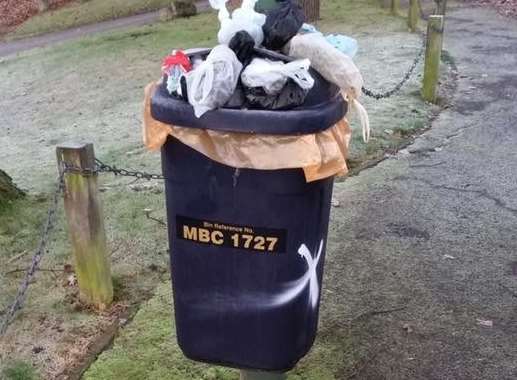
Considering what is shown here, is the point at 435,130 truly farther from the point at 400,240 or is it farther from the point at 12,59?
the point at 12,59

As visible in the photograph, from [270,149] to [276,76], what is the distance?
0.74 ft

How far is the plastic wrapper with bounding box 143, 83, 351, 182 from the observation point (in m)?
1.97

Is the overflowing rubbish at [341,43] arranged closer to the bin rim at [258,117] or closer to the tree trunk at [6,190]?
the bin rim at [258,117]

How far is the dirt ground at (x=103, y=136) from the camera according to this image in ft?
10.7

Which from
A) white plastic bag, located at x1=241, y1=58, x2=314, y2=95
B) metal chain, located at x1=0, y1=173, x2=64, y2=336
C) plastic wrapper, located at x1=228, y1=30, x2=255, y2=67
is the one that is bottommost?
metal chain, located at x1=0, y1=173, x2=64, y2=336

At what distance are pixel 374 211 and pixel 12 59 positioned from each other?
10.9m

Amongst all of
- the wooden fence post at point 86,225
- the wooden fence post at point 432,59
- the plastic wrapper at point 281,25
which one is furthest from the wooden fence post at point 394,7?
the plastic wrapper at point 281,25

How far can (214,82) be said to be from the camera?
1.92m

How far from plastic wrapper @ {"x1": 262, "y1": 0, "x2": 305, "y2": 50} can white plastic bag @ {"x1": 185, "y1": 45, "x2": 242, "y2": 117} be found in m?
0.23

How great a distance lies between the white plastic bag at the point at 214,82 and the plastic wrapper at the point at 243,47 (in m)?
0.05

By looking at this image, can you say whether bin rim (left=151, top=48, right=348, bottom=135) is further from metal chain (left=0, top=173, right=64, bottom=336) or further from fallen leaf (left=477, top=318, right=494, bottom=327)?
fallen leaf (left=477, top=318, right=494, bottom=327)

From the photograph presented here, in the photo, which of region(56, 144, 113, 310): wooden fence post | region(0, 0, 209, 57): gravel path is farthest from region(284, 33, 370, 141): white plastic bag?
region(0, 0, 209, 57): gravel path

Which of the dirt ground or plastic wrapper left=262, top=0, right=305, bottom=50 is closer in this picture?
plastic wrapper left=262, top=0, right=305, bottom=50

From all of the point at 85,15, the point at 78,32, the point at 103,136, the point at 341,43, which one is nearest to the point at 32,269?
the point at 341,43
